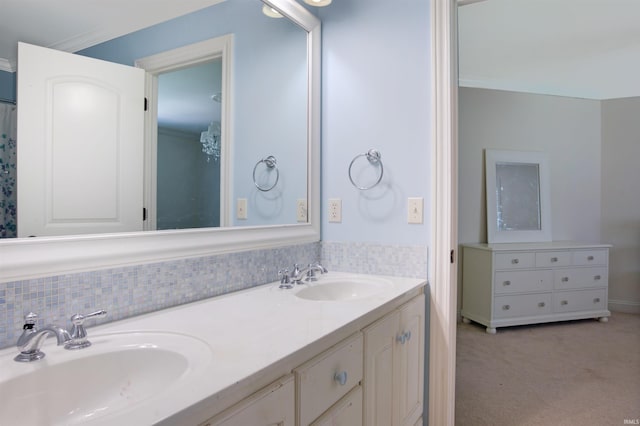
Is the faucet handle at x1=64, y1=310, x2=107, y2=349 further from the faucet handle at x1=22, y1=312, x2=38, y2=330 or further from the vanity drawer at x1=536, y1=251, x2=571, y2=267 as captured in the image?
the vanity drawer at x1=536, y1=251, x2=571, y2=267

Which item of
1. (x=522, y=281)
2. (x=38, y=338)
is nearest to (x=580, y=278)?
(x=522, y=281)

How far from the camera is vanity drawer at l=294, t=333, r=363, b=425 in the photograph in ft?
2.86

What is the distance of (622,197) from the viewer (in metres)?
4.10

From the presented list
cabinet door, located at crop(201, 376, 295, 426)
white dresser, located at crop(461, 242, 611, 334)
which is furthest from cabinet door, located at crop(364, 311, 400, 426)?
white dresser, located at crop(461, 242, 611, 334)

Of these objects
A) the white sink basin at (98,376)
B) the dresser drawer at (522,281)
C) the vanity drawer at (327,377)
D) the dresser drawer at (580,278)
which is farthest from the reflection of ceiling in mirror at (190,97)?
the dresser drawer at (580,278)

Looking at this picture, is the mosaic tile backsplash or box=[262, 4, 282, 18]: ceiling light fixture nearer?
the mosaic tile backsplash

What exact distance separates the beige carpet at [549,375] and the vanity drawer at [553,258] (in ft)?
1.94

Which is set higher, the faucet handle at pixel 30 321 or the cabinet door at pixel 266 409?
the faucet handle at pixel 30 321

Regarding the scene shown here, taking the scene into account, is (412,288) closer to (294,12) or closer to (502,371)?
(294,12)

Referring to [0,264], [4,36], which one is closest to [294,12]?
[4,36]

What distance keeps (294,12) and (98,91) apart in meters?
1.09

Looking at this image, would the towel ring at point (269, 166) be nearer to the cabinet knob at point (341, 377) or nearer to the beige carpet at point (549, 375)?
the cabinet knob at point (341, 377)

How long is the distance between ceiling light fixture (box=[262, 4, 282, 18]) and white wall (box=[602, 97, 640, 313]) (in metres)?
4.05

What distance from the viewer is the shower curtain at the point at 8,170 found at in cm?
85
